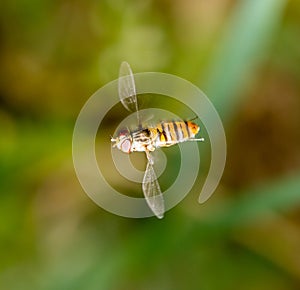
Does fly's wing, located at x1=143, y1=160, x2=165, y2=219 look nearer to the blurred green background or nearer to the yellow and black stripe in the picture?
the yellow and black stripe

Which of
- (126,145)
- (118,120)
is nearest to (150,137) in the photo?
(126,145)

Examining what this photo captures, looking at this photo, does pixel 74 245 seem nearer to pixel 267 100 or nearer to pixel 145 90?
pixel 145 90

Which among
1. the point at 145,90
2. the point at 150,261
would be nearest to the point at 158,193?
the point at 145,90

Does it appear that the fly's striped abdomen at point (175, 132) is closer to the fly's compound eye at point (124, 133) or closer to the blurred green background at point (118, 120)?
the fly's compound eye at point (124, 133)

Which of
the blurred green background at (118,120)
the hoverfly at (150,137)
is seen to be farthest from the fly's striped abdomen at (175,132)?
the blurred green background at (118,120)

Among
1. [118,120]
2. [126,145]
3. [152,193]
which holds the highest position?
[118,120]

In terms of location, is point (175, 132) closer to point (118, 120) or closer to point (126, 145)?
point (126, 145)
